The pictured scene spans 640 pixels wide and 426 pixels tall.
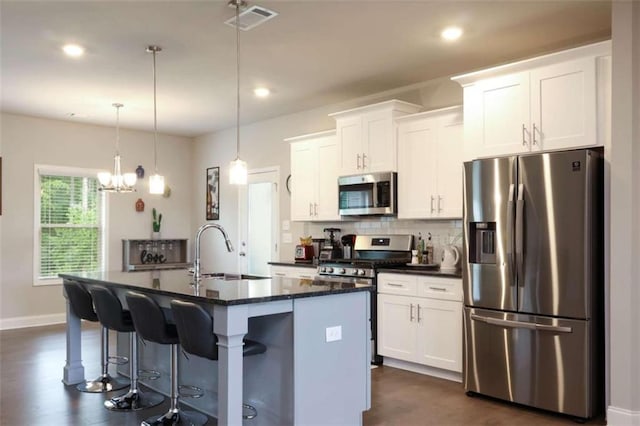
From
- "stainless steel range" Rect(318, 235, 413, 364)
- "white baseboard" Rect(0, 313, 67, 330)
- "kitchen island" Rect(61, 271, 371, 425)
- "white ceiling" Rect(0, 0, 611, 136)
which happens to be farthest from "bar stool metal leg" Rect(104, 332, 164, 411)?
"white baseboard" Rect(0, 313, 67, 330)

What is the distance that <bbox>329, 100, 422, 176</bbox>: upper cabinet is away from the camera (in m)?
5.20

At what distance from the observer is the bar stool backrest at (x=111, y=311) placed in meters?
3.70

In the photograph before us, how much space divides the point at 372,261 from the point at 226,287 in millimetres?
2151

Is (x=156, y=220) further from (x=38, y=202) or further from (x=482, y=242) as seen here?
(x=482, y=242)

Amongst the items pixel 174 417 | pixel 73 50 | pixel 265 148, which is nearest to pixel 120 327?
pixel 174 417

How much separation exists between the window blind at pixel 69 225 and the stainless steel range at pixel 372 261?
151 inches

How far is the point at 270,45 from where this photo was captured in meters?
4.31

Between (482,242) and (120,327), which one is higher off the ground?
(482,242)

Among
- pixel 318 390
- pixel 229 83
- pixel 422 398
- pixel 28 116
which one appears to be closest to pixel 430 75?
pixel 229 83

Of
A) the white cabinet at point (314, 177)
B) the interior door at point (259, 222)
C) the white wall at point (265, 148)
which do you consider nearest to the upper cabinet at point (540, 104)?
the white wall at point (265, 148)

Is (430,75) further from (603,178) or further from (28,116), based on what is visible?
(28,116)

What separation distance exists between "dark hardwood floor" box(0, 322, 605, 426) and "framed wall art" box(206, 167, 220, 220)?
134 inches

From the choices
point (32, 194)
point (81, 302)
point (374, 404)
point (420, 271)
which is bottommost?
point (374, 404)

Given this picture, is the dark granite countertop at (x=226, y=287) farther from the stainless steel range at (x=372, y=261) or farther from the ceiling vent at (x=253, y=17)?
the ceiling vent at (x=253, y=17)
